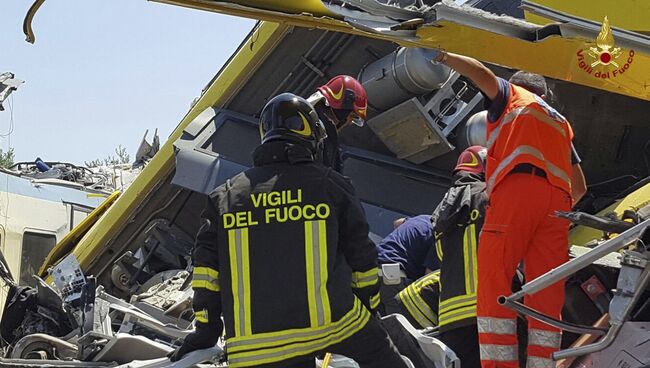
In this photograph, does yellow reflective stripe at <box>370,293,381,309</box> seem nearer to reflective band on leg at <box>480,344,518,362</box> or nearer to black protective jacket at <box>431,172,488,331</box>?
reflective band on leg at <box>480,344,518,362</box>

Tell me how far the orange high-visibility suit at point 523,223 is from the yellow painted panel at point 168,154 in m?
2.86

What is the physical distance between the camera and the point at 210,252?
130 inches

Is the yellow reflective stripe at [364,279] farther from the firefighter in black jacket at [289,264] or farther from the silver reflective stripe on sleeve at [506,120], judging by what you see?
the silver reflective stripe on sleeve at [506,120]

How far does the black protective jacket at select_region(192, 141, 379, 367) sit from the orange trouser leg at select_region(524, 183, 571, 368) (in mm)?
648

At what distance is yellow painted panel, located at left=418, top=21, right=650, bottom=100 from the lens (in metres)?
3.04

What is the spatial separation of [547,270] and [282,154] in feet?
3.56

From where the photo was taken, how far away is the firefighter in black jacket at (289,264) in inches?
125

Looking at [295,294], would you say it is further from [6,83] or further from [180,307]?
[6,83]

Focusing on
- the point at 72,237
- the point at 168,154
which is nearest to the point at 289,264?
the point at 168,154

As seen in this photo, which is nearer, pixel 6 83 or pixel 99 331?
pixel 99 331

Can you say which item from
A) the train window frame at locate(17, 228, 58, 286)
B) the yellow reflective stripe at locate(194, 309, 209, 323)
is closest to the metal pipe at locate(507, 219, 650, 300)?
the yellow reflective stripe at locate(194, 309, 209, 323)

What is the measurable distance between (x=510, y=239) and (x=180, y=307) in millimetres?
2751

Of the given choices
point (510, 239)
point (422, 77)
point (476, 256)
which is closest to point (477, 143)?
point (422, 77)

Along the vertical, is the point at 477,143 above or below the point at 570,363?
above
